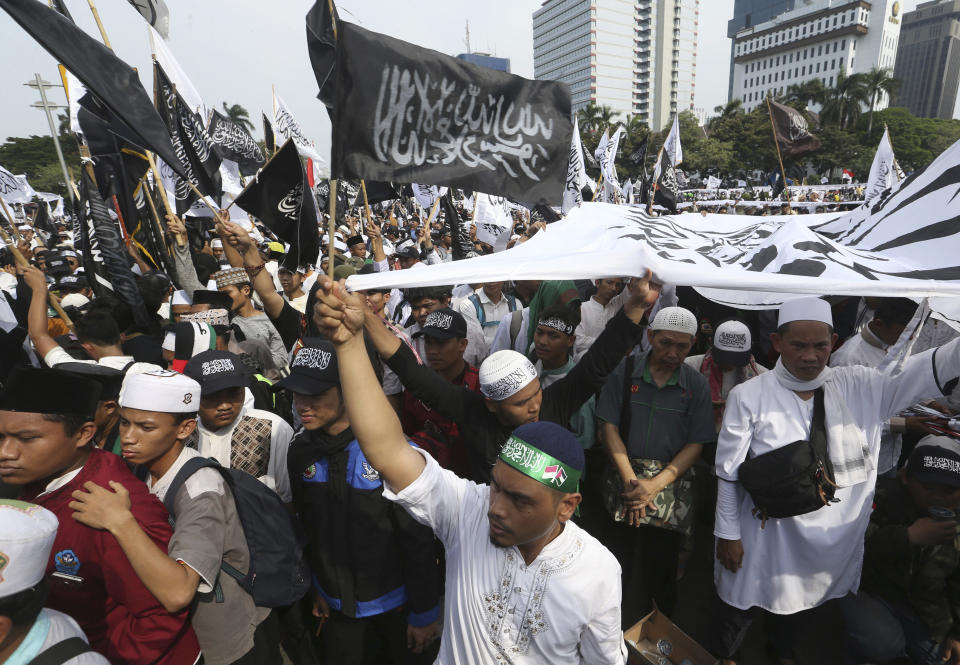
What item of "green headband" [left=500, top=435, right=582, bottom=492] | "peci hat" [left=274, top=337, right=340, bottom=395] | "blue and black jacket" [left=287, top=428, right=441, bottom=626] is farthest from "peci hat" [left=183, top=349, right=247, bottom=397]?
"green headband" [left=500, top=435, right=582, bottom=492]

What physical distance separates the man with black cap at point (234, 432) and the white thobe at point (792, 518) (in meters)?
2.36

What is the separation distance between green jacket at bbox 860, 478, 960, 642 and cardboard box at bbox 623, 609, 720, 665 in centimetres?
100

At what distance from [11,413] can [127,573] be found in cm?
72

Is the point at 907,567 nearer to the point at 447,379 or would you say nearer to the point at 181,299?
the point at 447,379

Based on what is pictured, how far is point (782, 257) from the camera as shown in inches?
84.2

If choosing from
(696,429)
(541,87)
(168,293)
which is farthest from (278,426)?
(168,293)

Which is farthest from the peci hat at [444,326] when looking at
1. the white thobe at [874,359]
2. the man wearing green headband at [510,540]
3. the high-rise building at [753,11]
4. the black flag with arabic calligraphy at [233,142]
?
the high-rise building at [753,11]

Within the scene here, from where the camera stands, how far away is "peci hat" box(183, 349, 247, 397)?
7.96ft

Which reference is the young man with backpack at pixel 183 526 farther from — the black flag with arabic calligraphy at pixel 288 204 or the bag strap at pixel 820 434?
the bag strap at pixel 820 434

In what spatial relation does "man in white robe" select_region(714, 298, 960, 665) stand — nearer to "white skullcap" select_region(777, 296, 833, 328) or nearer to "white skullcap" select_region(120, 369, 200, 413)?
"white skullcap" select_region(777, 296, 833, 328)

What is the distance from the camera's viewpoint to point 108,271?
4102mm

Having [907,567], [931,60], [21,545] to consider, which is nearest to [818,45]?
[931,60]

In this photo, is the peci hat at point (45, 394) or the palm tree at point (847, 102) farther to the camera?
the palm tree at point (847, 102)

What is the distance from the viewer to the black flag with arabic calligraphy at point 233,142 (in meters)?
7.00
